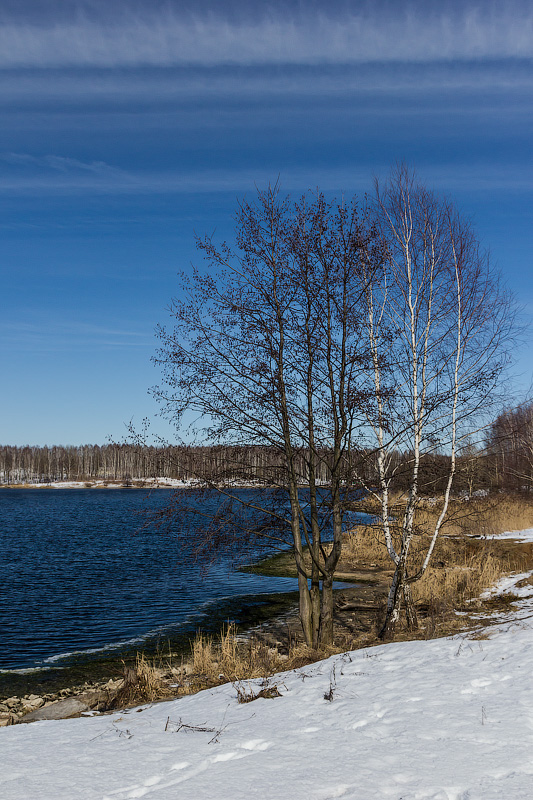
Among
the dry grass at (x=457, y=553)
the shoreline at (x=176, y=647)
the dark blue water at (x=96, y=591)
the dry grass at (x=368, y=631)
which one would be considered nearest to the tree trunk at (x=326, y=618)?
the dry grass at (x=368, y=631)

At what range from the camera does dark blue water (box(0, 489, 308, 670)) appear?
53.3ft

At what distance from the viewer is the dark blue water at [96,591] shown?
53.3 ft

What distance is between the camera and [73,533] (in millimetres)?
44094

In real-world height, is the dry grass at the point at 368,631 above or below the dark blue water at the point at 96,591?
above

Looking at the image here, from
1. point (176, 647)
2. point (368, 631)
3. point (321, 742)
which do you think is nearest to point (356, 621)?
point (368, 631)

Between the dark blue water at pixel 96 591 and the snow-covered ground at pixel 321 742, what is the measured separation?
3132mm

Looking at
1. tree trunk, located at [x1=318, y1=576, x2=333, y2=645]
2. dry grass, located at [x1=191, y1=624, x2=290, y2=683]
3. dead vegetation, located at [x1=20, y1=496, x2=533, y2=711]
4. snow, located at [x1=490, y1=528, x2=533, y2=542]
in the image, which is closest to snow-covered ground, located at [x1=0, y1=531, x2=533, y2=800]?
dead vegetation, located at [x1=20, y1=496, x2=533, y2=711]

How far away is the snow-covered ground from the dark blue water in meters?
3.13

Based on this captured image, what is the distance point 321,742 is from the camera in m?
5.77

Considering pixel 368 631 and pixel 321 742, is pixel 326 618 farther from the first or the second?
pixel 321 742

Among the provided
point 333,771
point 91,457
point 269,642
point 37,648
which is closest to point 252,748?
point 333,771

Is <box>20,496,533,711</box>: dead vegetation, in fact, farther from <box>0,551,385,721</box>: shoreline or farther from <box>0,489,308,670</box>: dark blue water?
<box>0,489,308,670</box>: dark blue water

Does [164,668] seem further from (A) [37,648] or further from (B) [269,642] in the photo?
(A) [37,648]

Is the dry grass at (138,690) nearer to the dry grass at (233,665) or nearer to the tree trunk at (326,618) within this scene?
the dry grass at (233,665)
